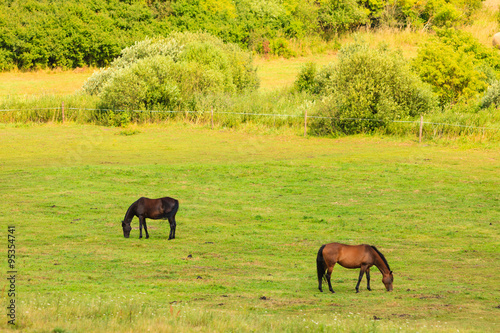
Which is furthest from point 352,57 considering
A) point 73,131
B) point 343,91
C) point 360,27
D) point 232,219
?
point 360,27

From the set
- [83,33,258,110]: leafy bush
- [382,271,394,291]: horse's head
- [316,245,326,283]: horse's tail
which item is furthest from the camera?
[83,33,258,110]: leafy bush

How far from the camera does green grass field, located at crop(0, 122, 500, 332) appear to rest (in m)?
Answer: 10.6

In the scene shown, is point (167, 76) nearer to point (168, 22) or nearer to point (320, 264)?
point (320, 264)

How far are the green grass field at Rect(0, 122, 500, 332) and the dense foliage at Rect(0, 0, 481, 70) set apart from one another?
38663mm

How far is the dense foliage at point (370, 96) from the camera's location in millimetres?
39531

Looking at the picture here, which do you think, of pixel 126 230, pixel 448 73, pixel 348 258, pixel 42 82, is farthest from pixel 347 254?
pixel 42 82

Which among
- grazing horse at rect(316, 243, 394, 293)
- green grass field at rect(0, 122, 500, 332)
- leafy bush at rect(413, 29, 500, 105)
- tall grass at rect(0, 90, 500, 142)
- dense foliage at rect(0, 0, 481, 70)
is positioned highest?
dense foliage at rect(0, 0, 481, 70)

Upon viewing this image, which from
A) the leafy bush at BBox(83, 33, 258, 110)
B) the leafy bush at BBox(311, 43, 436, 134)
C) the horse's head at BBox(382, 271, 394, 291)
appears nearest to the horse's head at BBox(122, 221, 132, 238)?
the horse's head at BBox(382, 271, 394, 291)

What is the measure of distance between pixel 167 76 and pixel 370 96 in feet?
54.3

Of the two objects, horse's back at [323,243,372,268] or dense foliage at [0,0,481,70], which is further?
dense foliage at [0,0,481,70]

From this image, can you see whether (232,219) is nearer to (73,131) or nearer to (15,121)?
(73,131)

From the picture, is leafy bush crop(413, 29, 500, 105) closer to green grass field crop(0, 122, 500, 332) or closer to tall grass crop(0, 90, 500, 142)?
tall grass crop(0, 90, 500, 142)

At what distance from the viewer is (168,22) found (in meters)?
82.6

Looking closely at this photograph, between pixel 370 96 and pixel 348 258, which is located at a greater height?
pixel 370 96
